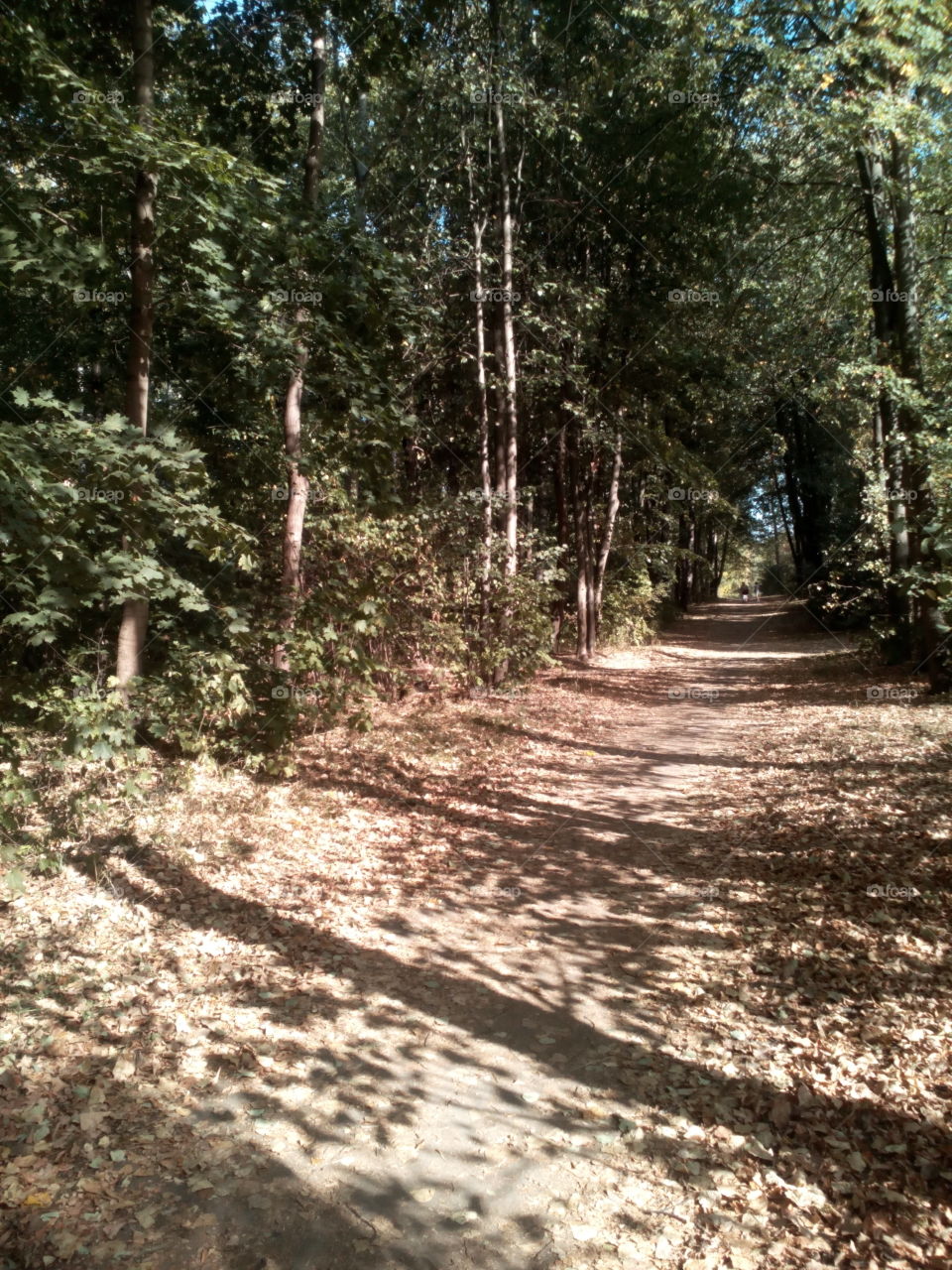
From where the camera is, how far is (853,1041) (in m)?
3.84

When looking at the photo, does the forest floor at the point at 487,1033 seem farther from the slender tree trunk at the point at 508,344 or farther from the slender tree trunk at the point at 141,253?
the slender tree trunk at the point at 508,344

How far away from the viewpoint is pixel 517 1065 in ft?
12.8

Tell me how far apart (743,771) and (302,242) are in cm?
687

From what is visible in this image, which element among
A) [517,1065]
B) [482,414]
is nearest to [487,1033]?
[517,1065]

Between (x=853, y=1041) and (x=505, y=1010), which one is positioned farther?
(x=505, y=1010)

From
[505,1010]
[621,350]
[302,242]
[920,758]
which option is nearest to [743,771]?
[920,758]

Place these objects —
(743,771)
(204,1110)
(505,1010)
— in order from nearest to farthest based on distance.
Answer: (204,1110), (505,1010), (743,771)

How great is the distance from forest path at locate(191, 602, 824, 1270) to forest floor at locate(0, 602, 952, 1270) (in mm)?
16

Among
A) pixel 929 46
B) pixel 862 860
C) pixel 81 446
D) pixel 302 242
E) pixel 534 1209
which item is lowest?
pixel 534 1209

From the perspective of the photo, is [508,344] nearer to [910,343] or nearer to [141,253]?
[910,343]

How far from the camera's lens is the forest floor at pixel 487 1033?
2.91m

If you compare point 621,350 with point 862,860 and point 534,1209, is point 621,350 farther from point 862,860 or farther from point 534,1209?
point 534,1209

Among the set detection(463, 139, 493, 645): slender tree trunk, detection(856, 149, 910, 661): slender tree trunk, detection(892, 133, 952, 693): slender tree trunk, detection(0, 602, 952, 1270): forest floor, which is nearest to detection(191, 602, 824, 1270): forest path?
detection(0, 602, 952, 1270): forest floor

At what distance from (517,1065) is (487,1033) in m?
0.31
